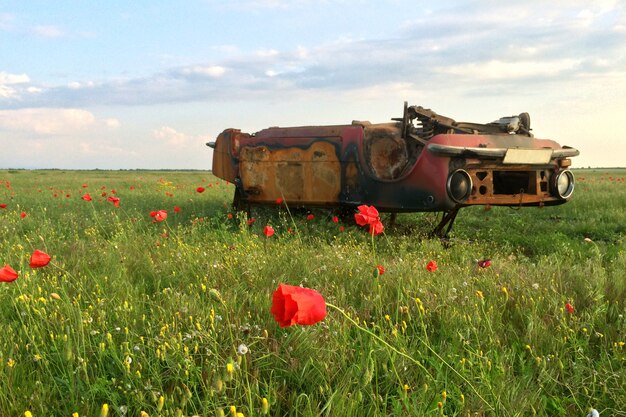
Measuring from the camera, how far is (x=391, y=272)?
4.29 m

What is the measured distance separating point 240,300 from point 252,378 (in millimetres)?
1088

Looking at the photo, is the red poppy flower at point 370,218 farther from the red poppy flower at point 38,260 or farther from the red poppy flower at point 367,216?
the red poppy flower at point 38,260

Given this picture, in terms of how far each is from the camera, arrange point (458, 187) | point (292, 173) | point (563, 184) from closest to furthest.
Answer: point (458, 187)
point (563, 184)
point (292, 173)

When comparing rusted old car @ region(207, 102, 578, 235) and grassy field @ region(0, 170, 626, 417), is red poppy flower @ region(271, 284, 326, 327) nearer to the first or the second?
grassy field @ region(0, 170, 626, 417)

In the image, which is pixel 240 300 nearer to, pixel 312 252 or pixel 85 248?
pixel 312 252

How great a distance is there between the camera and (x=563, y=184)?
7.03 meters

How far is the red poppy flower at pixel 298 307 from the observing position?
144 cm

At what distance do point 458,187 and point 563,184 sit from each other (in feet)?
6.25

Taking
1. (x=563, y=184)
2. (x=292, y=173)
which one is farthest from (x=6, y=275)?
(x=563, y=184)

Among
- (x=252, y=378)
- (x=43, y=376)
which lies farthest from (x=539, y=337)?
(x=43, y=376)

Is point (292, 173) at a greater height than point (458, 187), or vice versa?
point (292, 173)

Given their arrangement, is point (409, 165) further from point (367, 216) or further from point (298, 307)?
point (298, 307)

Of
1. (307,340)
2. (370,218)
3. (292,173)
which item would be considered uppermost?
(292,173)

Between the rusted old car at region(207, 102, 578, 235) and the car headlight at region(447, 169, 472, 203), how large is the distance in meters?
0.01
